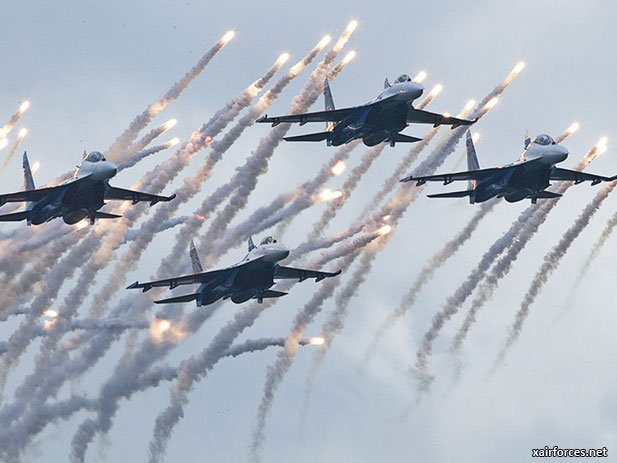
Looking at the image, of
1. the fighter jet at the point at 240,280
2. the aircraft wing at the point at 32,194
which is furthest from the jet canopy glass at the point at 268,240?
the aircraft wing at the point at 32,194

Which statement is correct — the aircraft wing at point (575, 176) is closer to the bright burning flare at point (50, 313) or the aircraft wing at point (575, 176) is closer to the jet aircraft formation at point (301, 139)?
the jet aircraft formation at point (301, 139)

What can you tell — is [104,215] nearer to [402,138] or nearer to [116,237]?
[116,237]

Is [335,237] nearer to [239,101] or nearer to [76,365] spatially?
[239,101]

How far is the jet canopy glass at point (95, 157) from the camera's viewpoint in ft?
441

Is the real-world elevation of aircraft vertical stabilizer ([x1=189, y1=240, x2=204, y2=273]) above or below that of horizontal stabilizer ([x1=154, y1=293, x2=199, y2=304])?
above

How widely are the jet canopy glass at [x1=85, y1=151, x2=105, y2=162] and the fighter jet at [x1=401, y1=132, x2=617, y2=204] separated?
22224 millimetres

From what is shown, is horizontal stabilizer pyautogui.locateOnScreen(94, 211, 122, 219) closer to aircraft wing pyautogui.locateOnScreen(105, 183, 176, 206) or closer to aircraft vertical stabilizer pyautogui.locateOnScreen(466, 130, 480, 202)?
aircraft wing pyautogui.locateOnScreen(105, 183, 176, 206)

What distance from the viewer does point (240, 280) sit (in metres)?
138

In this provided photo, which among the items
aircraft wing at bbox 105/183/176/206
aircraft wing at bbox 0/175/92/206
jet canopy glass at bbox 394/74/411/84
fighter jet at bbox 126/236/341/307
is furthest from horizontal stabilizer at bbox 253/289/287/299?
jet canopy glass at bbox 394/74/411/84

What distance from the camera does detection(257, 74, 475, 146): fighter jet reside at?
14038 centimetres

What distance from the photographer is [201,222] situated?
486 feet

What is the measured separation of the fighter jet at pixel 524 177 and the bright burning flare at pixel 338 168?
34.2 feet

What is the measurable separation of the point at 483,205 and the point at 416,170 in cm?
622

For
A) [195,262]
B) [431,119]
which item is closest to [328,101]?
[431,119]
